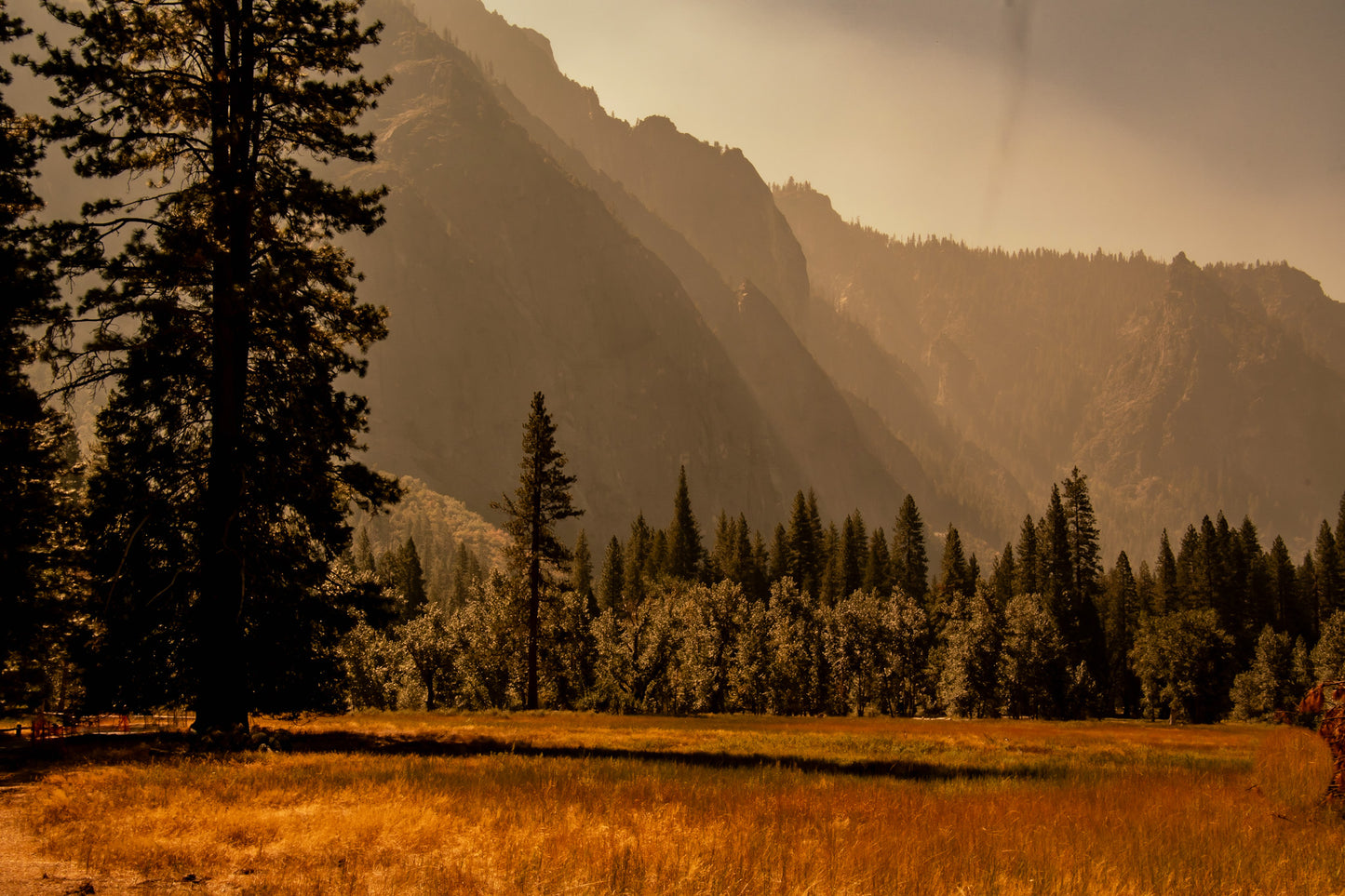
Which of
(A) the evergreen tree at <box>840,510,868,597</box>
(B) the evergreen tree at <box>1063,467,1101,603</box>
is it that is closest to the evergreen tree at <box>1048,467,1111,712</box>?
(B) the evergreen tree at <box>1063,467,1101,603</box>

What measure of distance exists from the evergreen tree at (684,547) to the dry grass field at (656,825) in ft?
309

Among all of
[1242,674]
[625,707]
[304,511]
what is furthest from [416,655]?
[1242,674]

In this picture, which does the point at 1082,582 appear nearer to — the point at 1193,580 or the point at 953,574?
the point at 953,574

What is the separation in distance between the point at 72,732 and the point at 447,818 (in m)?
18.3

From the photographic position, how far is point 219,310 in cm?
1819

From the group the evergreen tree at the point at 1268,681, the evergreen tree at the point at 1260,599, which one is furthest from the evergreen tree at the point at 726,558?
the evergreen tree at the point at 1260,599

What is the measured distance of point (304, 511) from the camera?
20.0 metres

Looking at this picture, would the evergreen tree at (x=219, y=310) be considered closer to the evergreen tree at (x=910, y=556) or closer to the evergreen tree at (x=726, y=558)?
the evergreen tree at (x=726, y=558)

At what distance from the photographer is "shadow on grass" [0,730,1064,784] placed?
15.6 m

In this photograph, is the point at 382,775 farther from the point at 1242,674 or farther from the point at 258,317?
the point at 1242,674

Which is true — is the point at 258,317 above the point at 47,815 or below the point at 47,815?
above

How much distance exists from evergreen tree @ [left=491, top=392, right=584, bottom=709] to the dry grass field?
87.8 ft

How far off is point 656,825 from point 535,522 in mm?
36698

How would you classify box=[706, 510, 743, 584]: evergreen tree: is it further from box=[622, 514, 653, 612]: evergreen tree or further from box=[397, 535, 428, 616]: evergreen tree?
box=[397, 535, 428, 616]: evergreen tree
